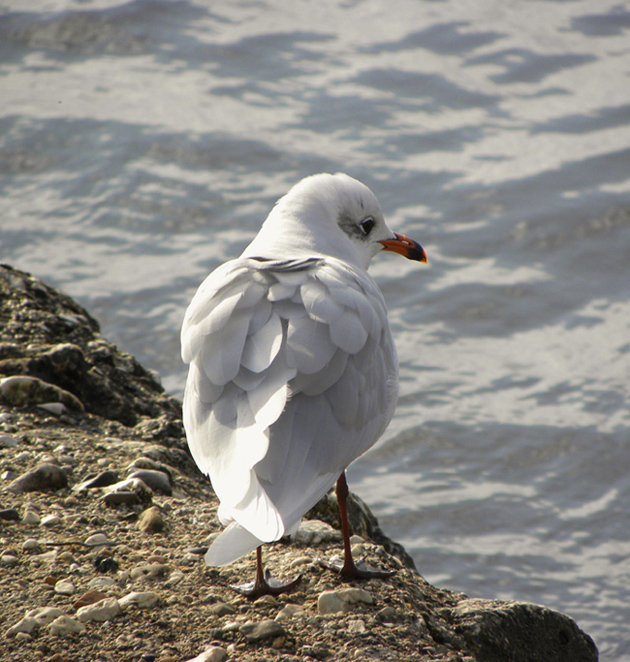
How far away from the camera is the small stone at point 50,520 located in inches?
135

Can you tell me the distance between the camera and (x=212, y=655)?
8.93 feet

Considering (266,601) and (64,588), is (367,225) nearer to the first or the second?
(266,601)

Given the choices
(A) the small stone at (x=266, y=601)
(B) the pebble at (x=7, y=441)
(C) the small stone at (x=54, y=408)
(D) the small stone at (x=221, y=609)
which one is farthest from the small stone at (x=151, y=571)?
(C) the small stone at (x=54, y=408)

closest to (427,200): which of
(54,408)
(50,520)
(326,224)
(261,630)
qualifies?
(326,224)

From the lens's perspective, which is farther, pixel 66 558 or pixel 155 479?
pixel 155 479

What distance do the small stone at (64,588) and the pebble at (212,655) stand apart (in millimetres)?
567

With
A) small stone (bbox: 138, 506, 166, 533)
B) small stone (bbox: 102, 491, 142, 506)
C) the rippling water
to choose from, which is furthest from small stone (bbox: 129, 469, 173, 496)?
the rippling water

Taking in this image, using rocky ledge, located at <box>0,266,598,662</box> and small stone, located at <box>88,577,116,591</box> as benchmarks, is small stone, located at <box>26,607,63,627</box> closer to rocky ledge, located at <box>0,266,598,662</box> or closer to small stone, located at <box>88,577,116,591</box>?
rocky ledge, located at <box>0,266,598,662</box>

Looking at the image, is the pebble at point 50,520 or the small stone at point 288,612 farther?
the pebble at point 50,520

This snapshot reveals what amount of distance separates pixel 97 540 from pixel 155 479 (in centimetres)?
52

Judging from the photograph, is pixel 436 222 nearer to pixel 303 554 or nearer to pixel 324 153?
pixel 324 153

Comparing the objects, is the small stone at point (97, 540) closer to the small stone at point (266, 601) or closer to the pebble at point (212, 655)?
the small stone at point (266, 601)

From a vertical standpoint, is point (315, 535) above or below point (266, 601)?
below

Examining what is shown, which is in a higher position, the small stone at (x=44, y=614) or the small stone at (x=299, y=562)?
the small stone at (x=44, y=614)
